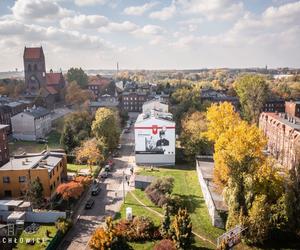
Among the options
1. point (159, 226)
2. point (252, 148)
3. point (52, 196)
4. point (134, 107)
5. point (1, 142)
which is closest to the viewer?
point (159, 226)

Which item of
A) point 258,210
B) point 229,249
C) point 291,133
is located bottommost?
point 229,249

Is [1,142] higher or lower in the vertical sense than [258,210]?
higher

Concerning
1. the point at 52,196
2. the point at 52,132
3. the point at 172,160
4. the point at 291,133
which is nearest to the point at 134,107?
the point at 52,132

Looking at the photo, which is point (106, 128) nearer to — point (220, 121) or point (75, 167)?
point (75, 167)

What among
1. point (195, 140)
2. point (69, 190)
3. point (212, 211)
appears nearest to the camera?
point (212, 211)

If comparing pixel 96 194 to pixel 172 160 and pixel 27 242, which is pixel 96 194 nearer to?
pixel 27 242

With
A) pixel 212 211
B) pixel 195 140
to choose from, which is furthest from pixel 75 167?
pixel 212 211

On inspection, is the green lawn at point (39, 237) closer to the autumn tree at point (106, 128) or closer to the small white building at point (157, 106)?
the autumn tree at point (106, 128)

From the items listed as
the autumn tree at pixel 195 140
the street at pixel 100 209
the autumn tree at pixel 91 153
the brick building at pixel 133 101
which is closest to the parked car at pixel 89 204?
the street at pixel 100 209
